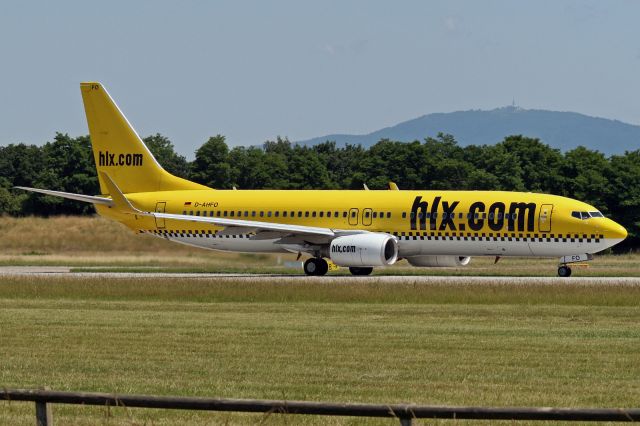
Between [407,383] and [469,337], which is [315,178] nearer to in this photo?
[469,337]

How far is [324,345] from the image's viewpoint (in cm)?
2288

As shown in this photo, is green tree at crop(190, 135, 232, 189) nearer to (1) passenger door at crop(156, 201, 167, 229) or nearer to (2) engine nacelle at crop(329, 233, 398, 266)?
(1) passenger door at crop(156, 201, 167, 229)

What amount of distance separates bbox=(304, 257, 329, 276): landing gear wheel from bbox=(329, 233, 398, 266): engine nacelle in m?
2.05

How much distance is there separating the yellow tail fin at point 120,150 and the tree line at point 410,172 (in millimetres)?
32390

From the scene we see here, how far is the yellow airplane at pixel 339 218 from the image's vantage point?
1811 inches

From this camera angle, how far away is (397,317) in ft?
96.1

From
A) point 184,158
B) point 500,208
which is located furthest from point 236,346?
point 184,158

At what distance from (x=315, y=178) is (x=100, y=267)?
46615 mm

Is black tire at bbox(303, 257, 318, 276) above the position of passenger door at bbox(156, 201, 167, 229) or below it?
below

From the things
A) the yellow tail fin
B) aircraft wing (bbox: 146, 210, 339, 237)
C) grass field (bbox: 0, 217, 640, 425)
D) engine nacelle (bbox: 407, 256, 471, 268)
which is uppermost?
the yellow tail fin

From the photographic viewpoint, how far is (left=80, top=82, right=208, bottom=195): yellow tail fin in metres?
54.0

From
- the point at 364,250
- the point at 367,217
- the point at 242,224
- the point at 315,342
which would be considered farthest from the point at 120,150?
the point at 315,342

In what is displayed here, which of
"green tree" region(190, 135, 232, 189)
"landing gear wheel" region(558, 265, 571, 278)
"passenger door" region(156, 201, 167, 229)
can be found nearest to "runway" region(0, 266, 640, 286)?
"landing gear wheel" region(558, 265, 571, 278)

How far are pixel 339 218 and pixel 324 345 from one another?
2700 centimetres
